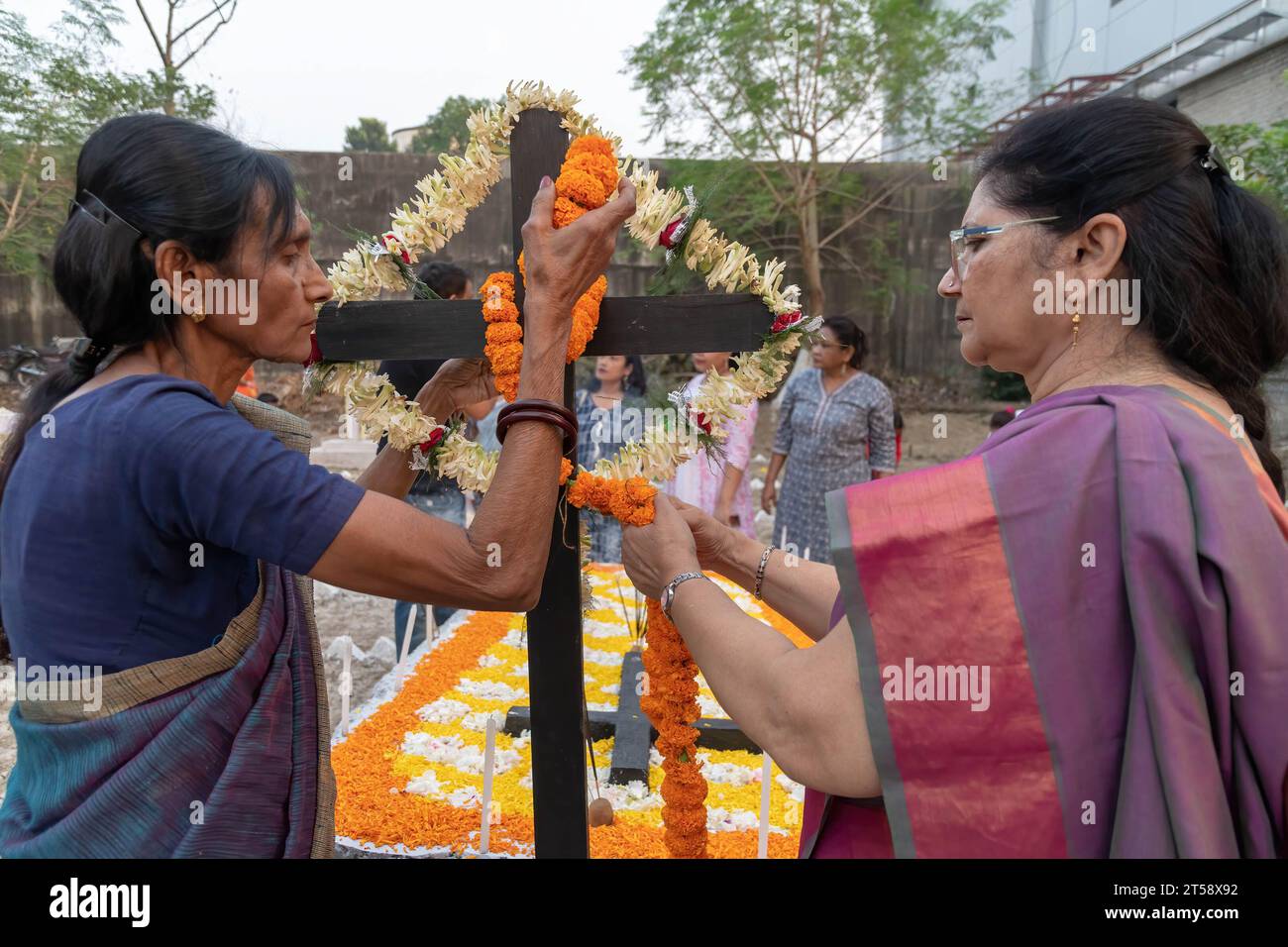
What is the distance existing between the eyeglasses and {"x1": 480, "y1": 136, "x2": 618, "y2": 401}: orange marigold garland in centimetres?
74

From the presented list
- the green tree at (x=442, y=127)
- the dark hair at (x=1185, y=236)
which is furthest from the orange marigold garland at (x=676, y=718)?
the green tree at (x=442, y=127)

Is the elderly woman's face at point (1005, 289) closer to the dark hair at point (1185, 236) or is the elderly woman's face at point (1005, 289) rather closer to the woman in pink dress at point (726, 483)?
the dark hair at point (1185, 236)

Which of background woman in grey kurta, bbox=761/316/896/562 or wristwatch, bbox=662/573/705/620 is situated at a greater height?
background woman in grey kurta, bbox=761/316/896/562

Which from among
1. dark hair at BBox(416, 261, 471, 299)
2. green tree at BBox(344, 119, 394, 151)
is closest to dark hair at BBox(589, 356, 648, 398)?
dark hair at BBox(416, 261, 471, 299)

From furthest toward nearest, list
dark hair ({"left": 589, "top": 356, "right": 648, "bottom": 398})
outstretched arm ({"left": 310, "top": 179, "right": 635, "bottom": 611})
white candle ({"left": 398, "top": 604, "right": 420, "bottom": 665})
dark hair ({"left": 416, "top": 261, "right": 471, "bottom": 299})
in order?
1. dark hair ({"left": 589, "top": 356, "right": 648, "bottom": 398})
2. dark hair ({"left": 416, "top": 261, "right": 471, "bottom": 299})
3. white candle ({"left": 398, "top": 604, "right": 420, "bottom": 665})
4. outstretched arm ({"left": 310, "top": 179, "right": 635, "bottom": 611})

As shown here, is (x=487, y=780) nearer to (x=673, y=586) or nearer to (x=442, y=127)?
(x=673, y=586)

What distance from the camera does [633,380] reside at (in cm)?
624

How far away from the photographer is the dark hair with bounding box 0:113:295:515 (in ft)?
4.83

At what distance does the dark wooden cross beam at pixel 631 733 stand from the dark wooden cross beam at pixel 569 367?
1555 millimetres

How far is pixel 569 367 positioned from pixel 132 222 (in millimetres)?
959

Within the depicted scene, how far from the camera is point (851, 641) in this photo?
1.38 m

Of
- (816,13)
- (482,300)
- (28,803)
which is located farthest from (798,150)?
(28,803)

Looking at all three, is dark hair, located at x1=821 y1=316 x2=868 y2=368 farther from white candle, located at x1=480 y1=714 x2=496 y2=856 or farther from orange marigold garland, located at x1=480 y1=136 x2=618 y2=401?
orange marigold garland, located at x1=480 y1=136 x2=618 y2=401
